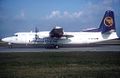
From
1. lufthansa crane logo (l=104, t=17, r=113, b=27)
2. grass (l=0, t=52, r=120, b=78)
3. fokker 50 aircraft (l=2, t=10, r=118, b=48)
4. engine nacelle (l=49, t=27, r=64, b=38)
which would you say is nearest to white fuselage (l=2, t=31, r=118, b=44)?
fokker 50 aircraft (l=2, t=10, r=118, b=48)

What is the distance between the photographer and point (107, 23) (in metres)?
42.0

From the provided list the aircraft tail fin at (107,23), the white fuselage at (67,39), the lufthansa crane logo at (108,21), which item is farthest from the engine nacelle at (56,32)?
the lufthansa crane logo at (108,21)

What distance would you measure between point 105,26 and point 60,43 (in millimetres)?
9019

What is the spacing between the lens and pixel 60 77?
11.4 metres

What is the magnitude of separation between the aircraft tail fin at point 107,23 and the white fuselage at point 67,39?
972 millimetres

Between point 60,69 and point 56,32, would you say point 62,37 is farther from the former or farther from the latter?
point 60,69

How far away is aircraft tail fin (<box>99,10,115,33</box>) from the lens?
41.5m

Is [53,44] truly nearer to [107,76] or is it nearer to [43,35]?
[43,35]

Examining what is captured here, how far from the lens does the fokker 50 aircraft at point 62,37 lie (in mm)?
40031

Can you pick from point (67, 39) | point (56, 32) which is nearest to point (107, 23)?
point (67, 39)

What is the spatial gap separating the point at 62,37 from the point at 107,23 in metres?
8.90

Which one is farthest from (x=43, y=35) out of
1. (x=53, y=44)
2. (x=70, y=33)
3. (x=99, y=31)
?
(x=99, y=31)

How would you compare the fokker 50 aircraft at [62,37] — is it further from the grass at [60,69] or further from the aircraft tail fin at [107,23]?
the grass at [60,69]

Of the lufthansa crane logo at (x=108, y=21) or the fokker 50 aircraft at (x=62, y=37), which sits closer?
the fokker 50 aircraft at (x=62, y=37)
